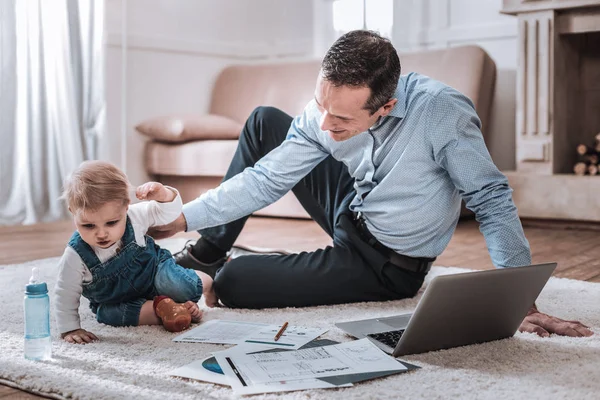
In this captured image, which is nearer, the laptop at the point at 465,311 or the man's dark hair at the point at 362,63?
the laptop at the point at 465,311

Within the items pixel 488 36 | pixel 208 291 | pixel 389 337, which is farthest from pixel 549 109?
pixel 389 337

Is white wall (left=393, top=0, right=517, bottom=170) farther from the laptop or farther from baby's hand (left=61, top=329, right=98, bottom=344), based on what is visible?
baby's hand (left=61, top=329, right=98, bottom=344)

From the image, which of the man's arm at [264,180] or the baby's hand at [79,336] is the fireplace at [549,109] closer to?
the man's arm at [264,180]

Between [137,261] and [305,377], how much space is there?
61 cm

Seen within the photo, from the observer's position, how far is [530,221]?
379 centimetres

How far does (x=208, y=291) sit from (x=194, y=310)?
0.16m

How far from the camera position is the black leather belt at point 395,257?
6.11 ft

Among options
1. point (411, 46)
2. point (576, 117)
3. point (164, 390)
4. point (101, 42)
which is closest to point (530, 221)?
point (576, 117)

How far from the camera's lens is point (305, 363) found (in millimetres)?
1360

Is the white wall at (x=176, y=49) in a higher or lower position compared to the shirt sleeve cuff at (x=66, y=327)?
higher

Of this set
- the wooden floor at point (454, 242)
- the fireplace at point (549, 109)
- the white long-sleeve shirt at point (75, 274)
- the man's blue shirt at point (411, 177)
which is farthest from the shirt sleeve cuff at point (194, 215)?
the fireplace at point (549, 109)

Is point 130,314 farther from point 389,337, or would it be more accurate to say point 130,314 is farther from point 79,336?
point 389,337

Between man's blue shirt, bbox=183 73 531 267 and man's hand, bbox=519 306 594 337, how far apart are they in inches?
5.9

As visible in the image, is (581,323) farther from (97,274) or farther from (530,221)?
(530,221)
